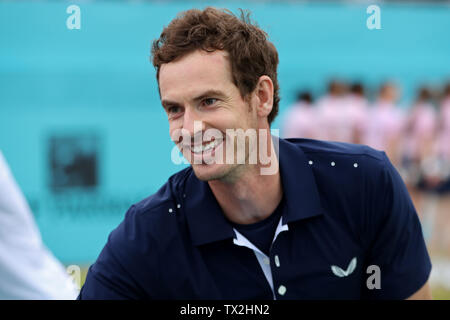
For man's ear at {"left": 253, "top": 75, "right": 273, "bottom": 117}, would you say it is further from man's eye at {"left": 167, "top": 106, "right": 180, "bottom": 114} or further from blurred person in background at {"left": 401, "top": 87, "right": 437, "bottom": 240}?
blurred person in background at {"left": 401, "top": 87, "right": 437, "bottom": 240}

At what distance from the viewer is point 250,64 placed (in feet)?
7.00

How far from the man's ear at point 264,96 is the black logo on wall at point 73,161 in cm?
451

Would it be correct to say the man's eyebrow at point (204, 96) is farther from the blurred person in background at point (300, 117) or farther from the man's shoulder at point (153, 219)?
the blurred person in background at point (300, 117)

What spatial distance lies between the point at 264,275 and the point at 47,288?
3.47 feet

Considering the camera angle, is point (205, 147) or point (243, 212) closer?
point (205, 147)

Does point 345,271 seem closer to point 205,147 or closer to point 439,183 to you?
point 205,147

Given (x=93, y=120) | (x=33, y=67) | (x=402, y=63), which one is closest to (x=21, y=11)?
(x=33, y=67)

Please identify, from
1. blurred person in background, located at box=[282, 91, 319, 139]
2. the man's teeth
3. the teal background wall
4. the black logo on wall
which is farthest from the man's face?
blurred person in background, located at box=[282, 91, 319, 139]

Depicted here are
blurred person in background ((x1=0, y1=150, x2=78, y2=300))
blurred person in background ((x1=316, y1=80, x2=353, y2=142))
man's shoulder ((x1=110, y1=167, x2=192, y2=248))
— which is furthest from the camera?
blurred person in background ((x1=316, y1=80, x2=353, y2=142))

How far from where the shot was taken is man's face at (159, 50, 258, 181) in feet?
6.50

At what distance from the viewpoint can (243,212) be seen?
7.23 feet

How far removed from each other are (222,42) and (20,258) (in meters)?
1.29

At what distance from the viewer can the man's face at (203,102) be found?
198 centimetres

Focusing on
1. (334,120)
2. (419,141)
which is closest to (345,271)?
(334,120)
